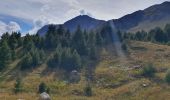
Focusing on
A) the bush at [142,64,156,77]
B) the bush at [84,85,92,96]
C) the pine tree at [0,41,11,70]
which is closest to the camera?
the bush at [84,85,92,96]

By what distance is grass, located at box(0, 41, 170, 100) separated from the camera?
68500 mm

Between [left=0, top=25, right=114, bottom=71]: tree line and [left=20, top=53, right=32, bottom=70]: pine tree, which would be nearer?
[left=20, top=53, right=32, bottom=70]: pine tree

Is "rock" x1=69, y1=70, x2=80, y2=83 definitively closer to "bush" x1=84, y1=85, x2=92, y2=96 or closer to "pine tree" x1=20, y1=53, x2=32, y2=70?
"bush" x1=84, y1=85, x2=92, y2=96

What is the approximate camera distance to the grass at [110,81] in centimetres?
6850

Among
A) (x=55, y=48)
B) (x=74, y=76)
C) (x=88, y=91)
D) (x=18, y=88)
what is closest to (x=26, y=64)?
(x=74, y=76)

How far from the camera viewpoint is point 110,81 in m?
82.2

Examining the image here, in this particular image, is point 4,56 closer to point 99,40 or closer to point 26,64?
point 26,64

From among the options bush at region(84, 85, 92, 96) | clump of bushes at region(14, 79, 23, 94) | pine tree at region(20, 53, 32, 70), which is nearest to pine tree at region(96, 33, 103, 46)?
pine tree at region(20, 53, 32, 70)

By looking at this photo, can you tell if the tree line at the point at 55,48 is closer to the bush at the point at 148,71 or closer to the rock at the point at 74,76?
the rock at the point at 74,76

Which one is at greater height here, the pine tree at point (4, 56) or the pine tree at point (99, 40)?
the pine tree at point (99, 40)

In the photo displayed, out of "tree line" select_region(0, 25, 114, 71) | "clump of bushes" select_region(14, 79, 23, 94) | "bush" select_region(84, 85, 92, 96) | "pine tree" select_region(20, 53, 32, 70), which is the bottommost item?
"bush" select_region(84, 85, 92, 96)

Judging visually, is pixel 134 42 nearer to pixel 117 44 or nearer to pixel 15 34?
pixel 117 44

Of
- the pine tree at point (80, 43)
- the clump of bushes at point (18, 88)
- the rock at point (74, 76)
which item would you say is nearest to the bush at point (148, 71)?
the rock at point (74, 76)

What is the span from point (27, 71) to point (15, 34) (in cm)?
3798
